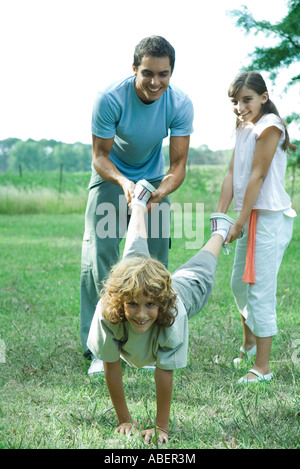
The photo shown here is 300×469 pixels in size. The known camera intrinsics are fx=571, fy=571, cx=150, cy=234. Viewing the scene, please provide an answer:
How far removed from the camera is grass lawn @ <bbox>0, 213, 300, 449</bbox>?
246cm

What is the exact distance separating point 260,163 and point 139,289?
121 cm

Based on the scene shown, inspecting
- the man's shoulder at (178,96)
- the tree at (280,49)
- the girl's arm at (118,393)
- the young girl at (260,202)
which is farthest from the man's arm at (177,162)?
the tree at (280,49)

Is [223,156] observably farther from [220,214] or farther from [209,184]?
[220,214]

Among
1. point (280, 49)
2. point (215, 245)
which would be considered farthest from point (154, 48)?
point (280, 49)

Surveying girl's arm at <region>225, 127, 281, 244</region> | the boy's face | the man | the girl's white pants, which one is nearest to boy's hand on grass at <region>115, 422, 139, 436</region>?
the boy's face

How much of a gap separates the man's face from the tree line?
17.4m

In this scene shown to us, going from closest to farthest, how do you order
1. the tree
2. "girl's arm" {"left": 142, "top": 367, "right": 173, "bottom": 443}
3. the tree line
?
"girl's arm" {"left": 142, "top": 367, "right": 173, "bottom": 443} < the tree < the tree line

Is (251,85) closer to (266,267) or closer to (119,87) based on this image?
(119,87)

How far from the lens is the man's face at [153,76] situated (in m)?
2.98

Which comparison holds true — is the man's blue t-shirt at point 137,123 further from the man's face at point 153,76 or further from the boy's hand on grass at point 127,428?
the boy's hand on grass at point 127,428

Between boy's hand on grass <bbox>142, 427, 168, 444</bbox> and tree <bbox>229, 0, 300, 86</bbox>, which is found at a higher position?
tree <bbox>229, 0, 300, 86</bbox>

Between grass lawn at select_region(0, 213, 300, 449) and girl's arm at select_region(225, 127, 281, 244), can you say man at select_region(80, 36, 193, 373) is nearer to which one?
grass lawn at select_region(0, 213, 300, 449)

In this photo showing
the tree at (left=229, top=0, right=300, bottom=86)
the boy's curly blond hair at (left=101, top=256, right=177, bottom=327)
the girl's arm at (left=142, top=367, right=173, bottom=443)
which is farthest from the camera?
the tree at (left=229, top=0, right=300, bottom=86)
